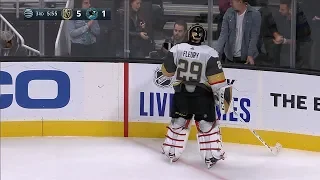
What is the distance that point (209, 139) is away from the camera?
7.07 meters

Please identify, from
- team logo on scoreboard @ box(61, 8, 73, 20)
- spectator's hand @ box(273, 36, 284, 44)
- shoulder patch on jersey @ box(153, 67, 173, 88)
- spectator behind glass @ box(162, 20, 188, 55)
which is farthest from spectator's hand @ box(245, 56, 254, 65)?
team logo on scoreboard @ box(61, 8, 73, 20)

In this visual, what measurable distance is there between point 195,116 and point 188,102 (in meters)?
0.14

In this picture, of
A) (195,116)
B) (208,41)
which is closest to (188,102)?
(195,116)

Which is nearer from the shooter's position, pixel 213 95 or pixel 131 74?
pixel 213 95

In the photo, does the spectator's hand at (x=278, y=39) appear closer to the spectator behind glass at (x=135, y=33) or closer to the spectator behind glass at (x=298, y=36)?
the spectator behind glass at (x=298, y=36)

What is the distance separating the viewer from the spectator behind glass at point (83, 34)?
8109 mm

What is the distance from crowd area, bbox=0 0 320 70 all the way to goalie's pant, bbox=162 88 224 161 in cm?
90

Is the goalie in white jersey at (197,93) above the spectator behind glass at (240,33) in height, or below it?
below

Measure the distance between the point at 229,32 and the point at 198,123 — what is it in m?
1.17

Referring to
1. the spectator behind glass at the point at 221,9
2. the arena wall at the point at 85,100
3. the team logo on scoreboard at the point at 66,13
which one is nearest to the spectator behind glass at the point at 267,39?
the spectator behind glass at the point at 221,9

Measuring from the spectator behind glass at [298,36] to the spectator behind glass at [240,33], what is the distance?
235 mm

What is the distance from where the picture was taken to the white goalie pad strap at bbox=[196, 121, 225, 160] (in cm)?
704

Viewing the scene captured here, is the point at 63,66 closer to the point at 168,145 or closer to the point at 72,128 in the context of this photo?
the point at 72,128

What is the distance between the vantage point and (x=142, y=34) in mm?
8125
